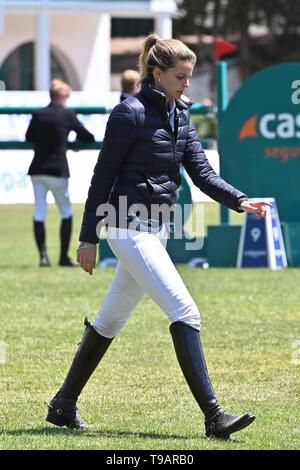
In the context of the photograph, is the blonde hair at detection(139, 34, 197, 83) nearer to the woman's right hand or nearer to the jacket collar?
the jacket collar

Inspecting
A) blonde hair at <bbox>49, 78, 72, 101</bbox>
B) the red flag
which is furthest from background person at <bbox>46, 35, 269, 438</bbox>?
the red flag

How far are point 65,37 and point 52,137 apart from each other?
32.0 metres

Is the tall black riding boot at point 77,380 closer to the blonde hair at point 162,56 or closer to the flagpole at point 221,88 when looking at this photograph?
the blonde hair at point 162,56

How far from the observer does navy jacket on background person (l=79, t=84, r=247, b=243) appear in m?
6.23

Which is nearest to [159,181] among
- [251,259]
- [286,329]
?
[286,329]

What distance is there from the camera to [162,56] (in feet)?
20.6

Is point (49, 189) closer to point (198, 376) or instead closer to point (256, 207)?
point (256, 207)

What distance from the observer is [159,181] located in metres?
6.33

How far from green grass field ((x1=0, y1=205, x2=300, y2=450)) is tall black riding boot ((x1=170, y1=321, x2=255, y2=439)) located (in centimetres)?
10

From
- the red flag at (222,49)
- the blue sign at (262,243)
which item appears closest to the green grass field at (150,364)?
the blue sign at (262,243)

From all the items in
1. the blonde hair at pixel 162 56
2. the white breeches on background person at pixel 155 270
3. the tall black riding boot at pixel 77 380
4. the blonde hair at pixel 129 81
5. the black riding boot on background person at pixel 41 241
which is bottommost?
the black riding boot on background person at pixel 41 241

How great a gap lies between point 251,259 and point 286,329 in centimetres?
449

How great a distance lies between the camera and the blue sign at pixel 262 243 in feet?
46.4

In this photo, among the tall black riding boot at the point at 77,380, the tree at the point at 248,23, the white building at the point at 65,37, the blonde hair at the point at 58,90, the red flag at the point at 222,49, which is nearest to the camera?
the tall black riding boot at the point at 77,380
